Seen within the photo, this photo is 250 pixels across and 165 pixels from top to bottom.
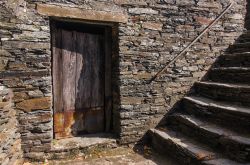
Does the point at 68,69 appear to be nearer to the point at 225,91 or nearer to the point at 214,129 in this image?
the point at 214,129

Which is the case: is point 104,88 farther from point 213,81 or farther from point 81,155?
point 213,81

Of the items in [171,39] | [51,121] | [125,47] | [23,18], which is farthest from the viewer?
[171,39]

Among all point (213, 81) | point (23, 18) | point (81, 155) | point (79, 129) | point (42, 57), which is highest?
point (23, 18)

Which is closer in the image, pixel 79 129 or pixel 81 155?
pixel 81 155

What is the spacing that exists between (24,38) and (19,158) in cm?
171

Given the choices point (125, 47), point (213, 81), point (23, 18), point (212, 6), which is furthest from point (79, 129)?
point (212, 6)

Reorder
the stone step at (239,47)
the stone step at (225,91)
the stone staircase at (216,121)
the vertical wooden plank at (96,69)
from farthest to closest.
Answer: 1. the stone step at (239,47)
2. the vertical wooden plank at (96,69)
3. the stone step at (225,91)
4. the stone staircase at (216,121)

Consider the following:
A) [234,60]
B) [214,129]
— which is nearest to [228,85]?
[234,60]

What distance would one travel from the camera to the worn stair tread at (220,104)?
13.4ft

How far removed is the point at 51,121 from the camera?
14.3ft

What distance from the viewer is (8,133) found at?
12.3ft

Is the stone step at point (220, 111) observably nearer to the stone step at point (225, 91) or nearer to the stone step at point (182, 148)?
the stone step at point (225, 91)

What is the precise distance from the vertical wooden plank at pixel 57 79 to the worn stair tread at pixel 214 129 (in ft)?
6.69

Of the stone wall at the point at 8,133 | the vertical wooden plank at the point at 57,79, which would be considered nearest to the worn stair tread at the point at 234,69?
the vertical wooden plank at the point at 57,79
